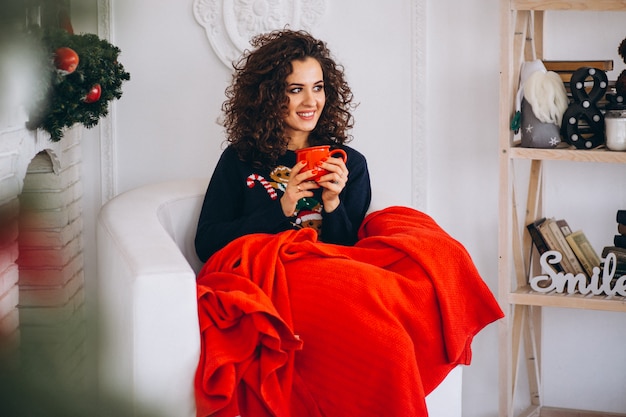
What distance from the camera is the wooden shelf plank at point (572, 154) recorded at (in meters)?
2.18

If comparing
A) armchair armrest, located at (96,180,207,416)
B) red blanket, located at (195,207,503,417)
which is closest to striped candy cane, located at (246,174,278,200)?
red blanket, located at (195,207,503,417)

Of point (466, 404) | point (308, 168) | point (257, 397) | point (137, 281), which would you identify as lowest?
point (466, 404)

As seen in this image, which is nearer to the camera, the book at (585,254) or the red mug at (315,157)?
the red mug at (315,157)

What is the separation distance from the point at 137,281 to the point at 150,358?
14cm

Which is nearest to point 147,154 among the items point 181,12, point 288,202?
point 181,12

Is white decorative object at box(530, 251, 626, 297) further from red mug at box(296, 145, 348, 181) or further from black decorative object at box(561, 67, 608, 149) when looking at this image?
red mug at box(296, 145, 348, 181)

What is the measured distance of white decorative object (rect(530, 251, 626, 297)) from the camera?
2281 millimetres

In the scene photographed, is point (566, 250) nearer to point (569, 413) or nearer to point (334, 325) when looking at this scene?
point (569, 413)

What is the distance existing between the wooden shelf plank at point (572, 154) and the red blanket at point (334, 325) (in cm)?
59

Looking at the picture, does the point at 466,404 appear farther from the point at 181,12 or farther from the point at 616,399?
the point at 181,12

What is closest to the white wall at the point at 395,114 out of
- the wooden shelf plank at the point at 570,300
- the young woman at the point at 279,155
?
the wooden shelf plank at the point at 570,300

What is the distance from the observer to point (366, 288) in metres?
1.61

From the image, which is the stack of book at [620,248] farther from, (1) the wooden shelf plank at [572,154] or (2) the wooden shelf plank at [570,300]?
(1) the wooden shelf plank at [572,154]

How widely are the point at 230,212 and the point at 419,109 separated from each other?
894 millimetres
